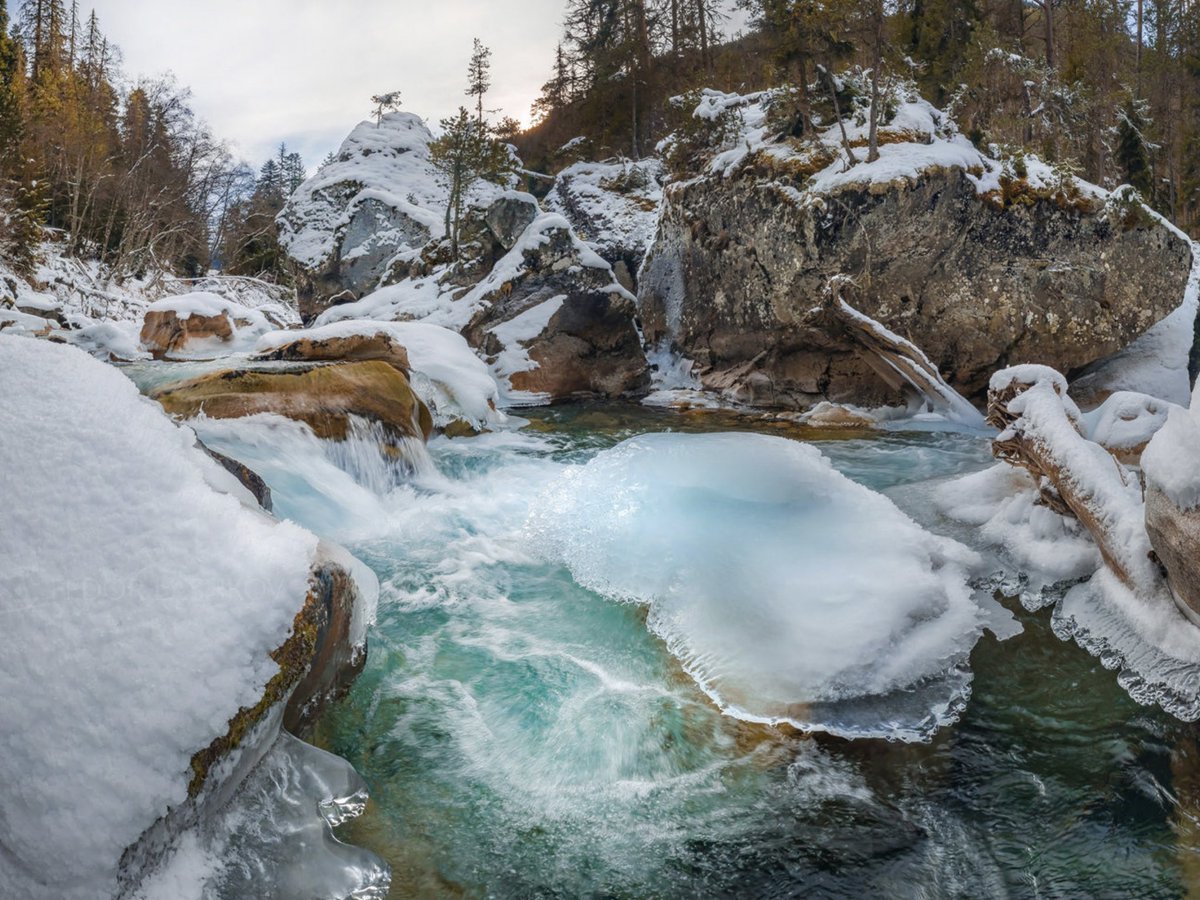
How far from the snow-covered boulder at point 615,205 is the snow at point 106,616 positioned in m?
17.2

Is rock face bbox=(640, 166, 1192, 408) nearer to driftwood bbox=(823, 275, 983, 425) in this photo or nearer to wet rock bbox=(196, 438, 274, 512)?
driftwood bbox=(823, 275, 983, 425)

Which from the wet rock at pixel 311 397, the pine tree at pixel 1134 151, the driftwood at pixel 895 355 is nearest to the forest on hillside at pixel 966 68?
the pine tree at pixel 1134 151

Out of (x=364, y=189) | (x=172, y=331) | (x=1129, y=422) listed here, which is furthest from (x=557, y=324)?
(x=364, y=189)

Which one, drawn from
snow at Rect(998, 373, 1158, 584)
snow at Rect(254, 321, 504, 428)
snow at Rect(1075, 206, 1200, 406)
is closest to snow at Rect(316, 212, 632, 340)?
snow at Rect(254, 321, 504, 428)

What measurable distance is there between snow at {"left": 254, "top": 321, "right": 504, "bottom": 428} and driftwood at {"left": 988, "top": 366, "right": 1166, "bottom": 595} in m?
6.35

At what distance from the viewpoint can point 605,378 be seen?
43.8 ft

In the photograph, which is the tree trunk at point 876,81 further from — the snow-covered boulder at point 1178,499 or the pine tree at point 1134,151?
the pine tree at point 1134,151

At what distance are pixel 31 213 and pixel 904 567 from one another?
22636 millimetres

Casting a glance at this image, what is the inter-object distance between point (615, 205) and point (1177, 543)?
20007 millimetres

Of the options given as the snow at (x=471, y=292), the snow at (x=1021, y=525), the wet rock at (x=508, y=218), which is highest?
the wet rock at (x=508, y=218)

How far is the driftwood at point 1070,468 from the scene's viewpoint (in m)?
3.44

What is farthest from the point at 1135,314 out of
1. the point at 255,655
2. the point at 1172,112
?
the point at 1172,112

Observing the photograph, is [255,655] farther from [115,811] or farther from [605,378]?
[605,378]

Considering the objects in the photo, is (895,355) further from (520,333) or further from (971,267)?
(520,333)
